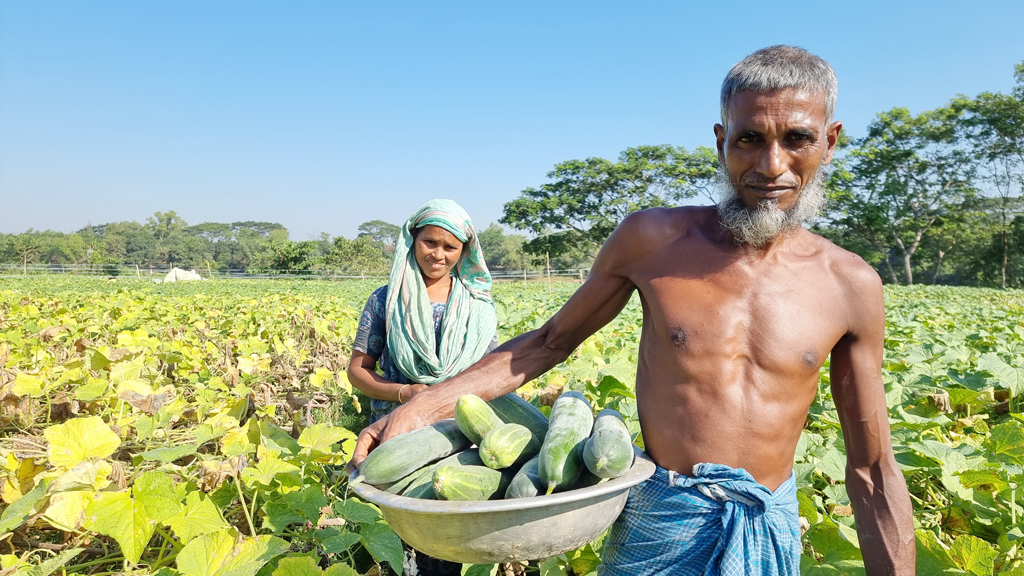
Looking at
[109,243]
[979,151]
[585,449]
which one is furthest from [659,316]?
[109,243]

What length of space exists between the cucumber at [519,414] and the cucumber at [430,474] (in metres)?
0.21

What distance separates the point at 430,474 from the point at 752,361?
843mm

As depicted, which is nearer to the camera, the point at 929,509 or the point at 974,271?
the point at 929,509

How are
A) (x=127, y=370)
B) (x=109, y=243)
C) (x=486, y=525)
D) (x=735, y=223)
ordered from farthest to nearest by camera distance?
(x=109, y=243) → (x=127, y=370) → (x=735, y=223) → (x=486, y=525)

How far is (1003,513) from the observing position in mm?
2174

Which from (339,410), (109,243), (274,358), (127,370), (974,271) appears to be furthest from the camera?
(109,243)

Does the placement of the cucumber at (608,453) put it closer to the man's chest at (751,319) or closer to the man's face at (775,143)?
the man's chest at (751,319)

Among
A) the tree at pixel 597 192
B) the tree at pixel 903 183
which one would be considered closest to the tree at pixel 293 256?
the tree at pixel 597 192

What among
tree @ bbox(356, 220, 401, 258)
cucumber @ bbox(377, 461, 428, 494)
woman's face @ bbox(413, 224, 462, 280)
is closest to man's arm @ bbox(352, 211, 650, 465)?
cucumber @ bbox(377, 461, 428, 494)

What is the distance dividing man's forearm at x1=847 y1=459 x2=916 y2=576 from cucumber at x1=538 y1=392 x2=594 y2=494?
2.75 feet

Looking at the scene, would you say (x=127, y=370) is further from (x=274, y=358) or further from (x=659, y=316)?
(x=659, y=316)

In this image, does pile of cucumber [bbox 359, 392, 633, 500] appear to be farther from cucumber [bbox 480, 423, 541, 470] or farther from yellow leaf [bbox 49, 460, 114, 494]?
yellow leaf [bbox 49, 460, 114, 494]

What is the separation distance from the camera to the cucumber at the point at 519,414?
155cm

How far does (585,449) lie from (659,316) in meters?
0.53
